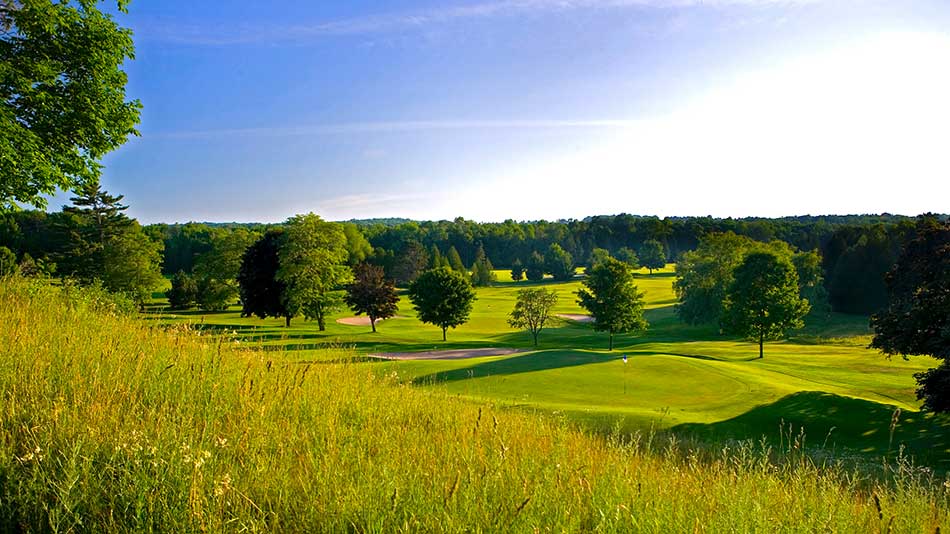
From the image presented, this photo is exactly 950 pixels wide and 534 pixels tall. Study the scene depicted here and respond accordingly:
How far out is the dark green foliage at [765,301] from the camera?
41.3 m

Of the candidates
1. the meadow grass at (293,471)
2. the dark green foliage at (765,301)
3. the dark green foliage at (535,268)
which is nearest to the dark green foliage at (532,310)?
the dark green foliage at (765,301)

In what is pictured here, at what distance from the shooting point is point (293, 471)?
4406 mm

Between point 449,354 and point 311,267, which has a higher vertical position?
point 311,267

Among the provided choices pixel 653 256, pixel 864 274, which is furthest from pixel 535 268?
pixel 864 274

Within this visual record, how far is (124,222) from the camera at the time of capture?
185 ft

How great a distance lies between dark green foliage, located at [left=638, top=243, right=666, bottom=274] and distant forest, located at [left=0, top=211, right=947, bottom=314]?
367 centimetres

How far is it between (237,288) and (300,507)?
65.6m

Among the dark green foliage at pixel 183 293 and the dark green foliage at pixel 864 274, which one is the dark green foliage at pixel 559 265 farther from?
the dark green foliage at pixel 183 293

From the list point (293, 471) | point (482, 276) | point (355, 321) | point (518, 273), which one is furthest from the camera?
point (518, 273)

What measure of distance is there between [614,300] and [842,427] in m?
27.1

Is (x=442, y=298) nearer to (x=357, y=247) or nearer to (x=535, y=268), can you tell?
(x=357, y=247)

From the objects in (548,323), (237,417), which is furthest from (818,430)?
(548,323)

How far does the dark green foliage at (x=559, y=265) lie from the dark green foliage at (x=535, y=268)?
107 cm

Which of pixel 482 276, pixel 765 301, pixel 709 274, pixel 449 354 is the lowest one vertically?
pixel 449 354
